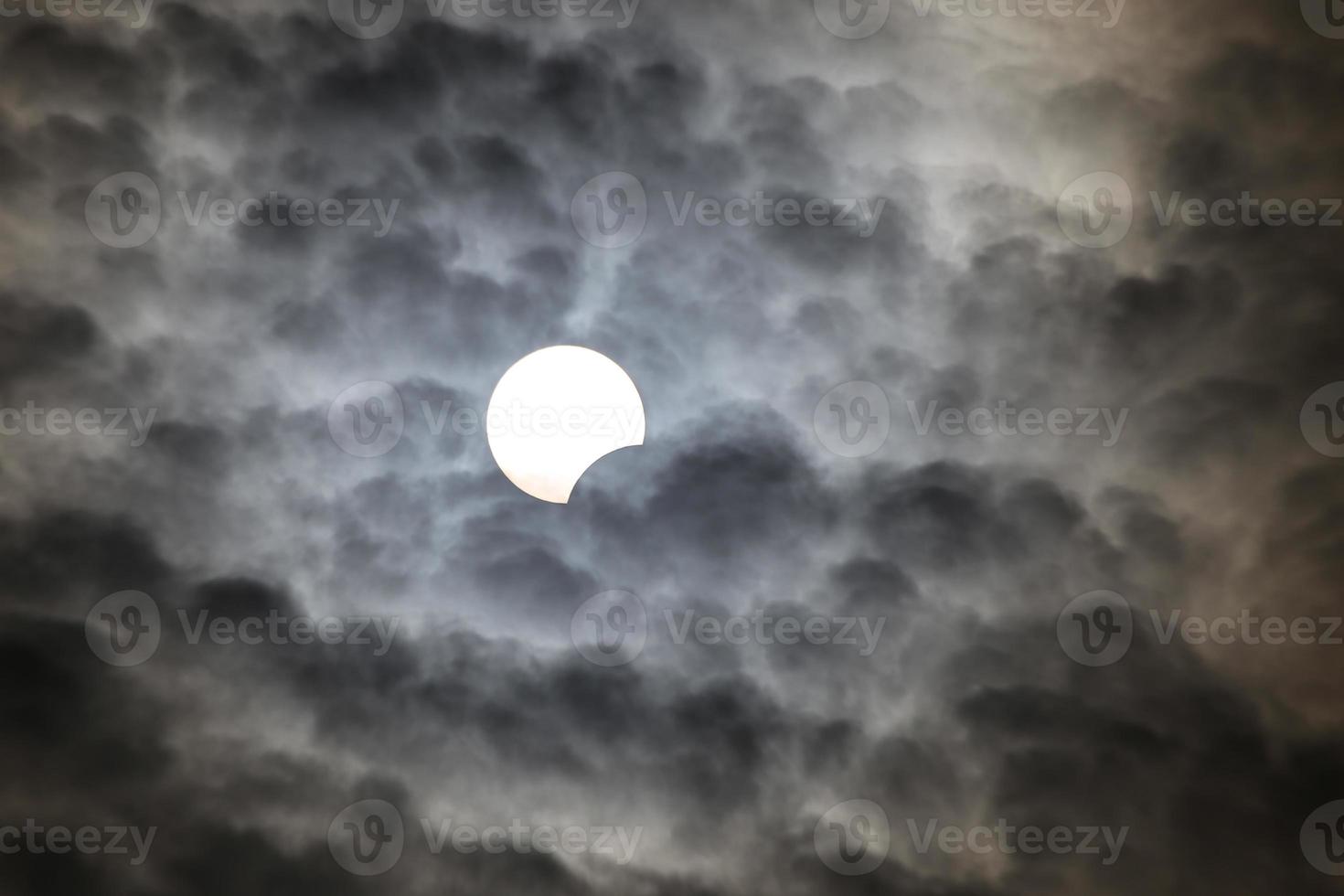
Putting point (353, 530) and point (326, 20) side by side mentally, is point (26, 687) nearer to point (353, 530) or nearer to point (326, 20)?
point (353, 530)
